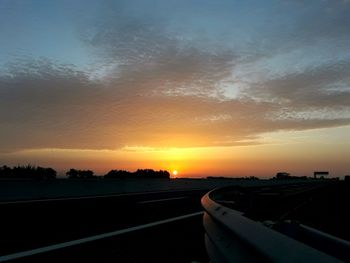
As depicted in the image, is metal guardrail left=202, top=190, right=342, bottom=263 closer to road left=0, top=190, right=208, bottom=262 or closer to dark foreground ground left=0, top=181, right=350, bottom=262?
dark foreground ground left=0, top=181, right=350, bottom=262

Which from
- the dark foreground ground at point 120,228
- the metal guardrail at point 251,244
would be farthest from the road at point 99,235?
the metal guardrail at point 251,244

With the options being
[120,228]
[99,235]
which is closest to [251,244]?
[99,235]

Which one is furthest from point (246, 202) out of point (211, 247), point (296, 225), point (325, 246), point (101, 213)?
point (101, 213)

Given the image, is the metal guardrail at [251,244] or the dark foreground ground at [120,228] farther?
the dark foreground ground at [120,228]

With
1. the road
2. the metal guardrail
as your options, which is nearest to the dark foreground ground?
the road

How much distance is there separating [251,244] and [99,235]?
8.46 metres

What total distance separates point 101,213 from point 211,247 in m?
11.6

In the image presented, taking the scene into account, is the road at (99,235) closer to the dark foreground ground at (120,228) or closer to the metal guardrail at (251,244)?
the dark foreground ground at (120,228)

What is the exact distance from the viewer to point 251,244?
342cm

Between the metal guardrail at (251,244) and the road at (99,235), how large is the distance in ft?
9.14

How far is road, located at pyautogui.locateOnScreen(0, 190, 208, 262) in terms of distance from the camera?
877cm

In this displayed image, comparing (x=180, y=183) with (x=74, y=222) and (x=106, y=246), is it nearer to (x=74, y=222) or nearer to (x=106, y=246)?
(x=74, y=222)

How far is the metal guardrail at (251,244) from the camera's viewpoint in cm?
255

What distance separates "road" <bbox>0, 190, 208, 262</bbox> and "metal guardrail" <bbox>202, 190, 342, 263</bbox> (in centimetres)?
279
